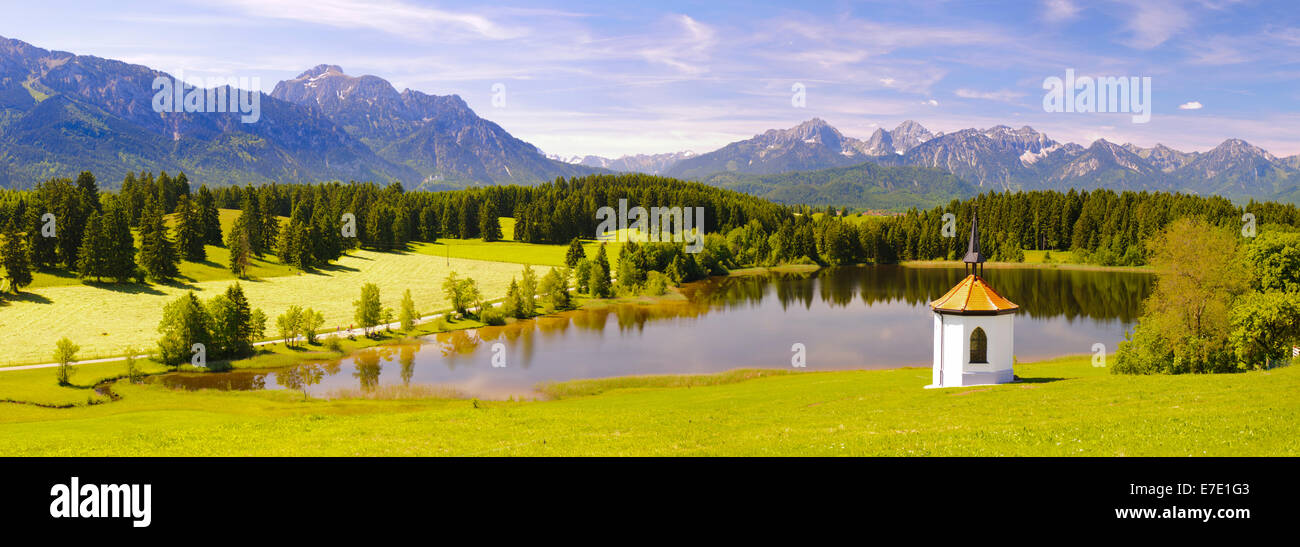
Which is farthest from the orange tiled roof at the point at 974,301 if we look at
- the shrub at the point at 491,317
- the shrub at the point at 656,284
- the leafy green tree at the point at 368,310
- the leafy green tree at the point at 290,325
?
the shrub at the point at 656,284

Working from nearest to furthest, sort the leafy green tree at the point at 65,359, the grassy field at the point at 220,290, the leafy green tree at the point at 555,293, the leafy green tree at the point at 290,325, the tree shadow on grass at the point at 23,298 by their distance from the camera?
the leafy green tree at the point at 65,359, the grassy field at the point at 220,290, the leafy green tree at the point at 290,325, the tree shadow on grass at the point at 23,298, the leafy green tree at the point at 555,293

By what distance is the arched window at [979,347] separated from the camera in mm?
36406

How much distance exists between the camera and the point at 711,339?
79875mm

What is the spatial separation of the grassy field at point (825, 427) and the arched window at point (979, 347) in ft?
10.7

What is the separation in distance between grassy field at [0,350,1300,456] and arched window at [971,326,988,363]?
3264 millimetres

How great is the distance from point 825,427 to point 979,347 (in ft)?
60.1

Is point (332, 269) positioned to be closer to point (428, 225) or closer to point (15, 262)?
point (15, 262)

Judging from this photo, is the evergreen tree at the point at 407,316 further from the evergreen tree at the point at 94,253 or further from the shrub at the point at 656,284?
the evergreen tree at the point at 94,253

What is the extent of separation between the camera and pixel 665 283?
124750 mm

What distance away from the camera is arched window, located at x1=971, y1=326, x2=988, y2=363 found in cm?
3641

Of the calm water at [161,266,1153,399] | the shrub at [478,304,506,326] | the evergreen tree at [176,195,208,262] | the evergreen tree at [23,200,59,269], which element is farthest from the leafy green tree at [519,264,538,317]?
the evergreen tree at [23,200,59,269]

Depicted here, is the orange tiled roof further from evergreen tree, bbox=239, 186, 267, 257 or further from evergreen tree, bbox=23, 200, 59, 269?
evergreen tree, bbox=239, 186, 267, 257
